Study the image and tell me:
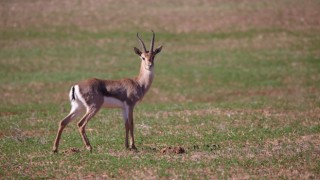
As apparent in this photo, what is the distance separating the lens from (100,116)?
18812mm

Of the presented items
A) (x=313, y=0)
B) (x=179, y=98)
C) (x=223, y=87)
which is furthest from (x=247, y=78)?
(x=313, y=0)

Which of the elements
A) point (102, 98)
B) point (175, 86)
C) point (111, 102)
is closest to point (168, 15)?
point (175, 86)

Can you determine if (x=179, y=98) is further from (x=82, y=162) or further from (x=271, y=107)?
(x=82, y=162)

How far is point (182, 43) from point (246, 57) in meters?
4.89

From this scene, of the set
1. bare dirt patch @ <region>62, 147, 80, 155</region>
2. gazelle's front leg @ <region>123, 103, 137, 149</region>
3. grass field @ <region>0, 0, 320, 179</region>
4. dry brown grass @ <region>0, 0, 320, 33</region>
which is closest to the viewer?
grass field @ <region>0, 0, 320, 179</region>

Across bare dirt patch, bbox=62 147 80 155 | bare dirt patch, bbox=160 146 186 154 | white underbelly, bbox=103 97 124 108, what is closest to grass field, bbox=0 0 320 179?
bare dirt patch, bbox=62 147 80 155

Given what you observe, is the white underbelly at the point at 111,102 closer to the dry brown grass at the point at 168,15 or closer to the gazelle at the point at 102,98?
the gazelle at the point at 102,98

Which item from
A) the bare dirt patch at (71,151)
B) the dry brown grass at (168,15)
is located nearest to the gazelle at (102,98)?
the bare dirt patch at (71,151)

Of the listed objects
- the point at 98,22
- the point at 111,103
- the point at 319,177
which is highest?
the point at 98,22

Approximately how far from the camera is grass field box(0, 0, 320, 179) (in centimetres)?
1176

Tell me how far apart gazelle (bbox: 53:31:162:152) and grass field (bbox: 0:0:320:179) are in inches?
22.2

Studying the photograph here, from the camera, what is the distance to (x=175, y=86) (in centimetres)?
2753

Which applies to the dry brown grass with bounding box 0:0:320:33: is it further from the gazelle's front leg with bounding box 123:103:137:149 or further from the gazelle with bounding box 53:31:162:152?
the gazelle's front leg with bounding box 123:103:137:149

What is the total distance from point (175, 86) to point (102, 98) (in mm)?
14467
